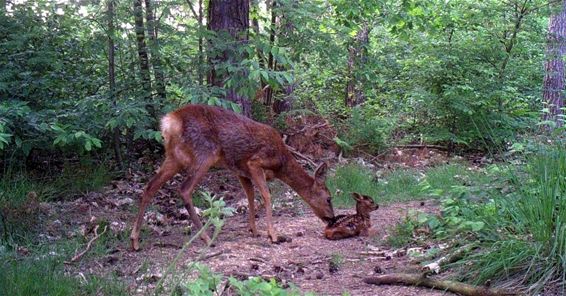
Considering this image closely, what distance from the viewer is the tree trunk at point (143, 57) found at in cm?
803

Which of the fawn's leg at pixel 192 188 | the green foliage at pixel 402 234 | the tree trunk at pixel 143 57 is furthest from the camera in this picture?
the tree trunk at pixel 143 57

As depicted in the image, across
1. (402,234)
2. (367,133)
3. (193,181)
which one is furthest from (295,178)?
(367,133)

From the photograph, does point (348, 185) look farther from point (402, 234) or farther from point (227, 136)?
point (402, 234)

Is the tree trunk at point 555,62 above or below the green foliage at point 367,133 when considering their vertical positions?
above

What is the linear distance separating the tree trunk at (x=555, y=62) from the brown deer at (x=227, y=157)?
24.7 feet

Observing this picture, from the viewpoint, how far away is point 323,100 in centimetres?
1393

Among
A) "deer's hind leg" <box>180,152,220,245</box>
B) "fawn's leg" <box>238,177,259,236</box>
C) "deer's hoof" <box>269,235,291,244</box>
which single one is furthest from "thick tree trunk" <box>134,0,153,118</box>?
"deer's hoof" <box>269,235,291,244</box>

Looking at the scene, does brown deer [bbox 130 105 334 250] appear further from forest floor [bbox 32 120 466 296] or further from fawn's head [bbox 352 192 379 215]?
fawn's head [bbox 352 192 379 215]

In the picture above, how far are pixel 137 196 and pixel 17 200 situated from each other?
1.87m

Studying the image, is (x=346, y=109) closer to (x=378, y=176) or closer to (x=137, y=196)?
(x=378, y=176)

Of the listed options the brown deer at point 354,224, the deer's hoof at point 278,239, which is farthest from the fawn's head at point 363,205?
the deer's hoof at point 278,239

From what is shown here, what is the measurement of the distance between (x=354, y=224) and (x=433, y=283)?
7.36 ft

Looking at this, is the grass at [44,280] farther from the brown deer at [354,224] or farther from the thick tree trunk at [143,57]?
the thick tree trunk at [143,57]

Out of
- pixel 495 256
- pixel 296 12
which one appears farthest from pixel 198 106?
pixel 495 256
